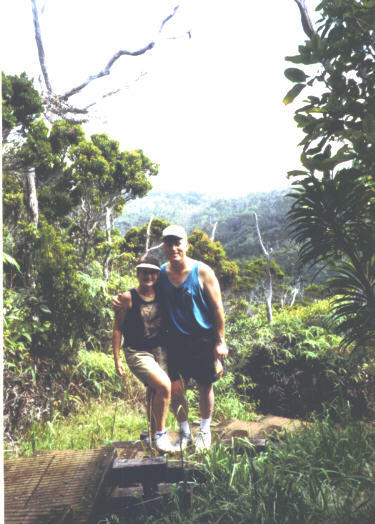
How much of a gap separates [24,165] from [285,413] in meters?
3.85

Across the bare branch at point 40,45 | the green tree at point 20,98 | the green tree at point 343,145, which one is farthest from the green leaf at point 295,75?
the bare branch at point 40,45

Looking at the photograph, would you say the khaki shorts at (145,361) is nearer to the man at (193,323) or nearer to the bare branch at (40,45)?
the man at (193,323)

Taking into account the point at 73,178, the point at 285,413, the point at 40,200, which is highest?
the point at 73,178

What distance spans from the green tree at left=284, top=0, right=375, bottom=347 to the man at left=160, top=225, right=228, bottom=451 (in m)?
0.59

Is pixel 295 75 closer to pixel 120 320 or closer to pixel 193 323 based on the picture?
pixel 193 323

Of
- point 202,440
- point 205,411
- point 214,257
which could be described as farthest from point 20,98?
point 214,257

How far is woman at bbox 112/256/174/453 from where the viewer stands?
2.20 m

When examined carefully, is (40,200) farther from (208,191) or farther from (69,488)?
(208,191)

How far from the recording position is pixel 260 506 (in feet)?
5.57

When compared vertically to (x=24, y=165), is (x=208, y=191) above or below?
above

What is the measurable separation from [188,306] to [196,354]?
0.29 metres

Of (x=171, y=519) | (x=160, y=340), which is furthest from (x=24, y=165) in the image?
(x=171, y=519)

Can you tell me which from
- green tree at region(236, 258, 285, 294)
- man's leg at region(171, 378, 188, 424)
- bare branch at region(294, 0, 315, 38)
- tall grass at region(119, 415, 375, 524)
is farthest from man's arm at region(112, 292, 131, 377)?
green tree at region(236, 258, 285, 294)

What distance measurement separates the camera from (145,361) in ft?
7.21
